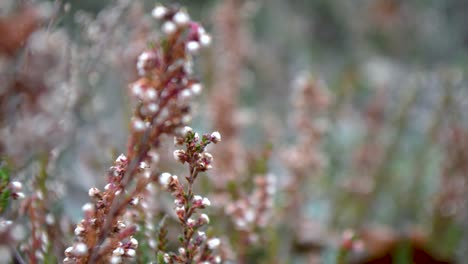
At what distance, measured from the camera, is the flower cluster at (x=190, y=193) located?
442mm

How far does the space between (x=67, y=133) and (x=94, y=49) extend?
15 cm

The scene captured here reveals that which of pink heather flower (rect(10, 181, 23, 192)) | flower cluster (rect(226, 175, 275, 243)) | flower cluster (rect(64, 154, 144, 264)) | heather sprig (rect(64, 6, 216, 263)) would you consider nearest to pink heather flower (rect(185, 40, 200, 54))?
heather sprig (rect(64, 6, 216, 263))

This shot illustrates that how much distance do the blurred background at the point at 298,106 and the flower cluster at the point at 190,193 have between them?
24mm

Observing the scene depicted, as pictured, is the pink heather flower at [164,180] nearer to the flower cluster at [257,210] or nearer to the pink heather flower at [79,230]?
the pink heather flower at [79,230]

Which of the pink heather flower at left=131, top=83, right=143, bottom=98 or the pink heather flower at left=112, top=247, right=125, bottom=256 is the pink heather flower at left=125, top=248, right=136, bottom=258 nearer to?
the pink heather flower at left=112, top=247, right=125, bottom=256

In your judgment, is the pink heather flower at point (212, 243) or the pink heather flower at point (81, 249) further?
the pink heather flower at point (212, 243)

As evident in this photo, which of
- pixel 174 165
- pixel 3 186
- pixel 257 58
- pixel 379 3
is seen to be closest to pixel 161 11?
pixel 3 186

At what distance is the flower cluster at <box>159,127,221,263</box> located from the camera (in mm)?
442

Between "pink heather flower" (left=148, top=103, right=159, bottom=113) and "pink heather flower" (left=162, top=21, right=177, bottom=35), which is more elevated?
"pink heather flower" (left=162, top=21, right=177, bottom=35)

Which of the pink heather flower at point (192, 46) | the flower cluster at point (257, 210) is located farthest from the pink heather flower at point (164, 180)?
the flower cluster at point (257, 210)

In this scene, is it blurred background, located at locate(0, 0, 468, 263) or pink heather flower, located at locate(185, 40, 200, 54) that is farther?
blurred background, located at locate(0, 0, 468, 263)

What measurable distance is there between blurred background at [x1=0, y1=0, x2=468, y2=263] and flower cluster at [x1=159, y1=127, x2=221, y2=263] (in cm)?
2

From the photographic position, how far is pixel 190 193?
18.1 inches

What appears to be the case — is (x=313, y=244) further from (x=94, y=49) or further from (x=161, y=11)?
Result: (x=161, y=11)
